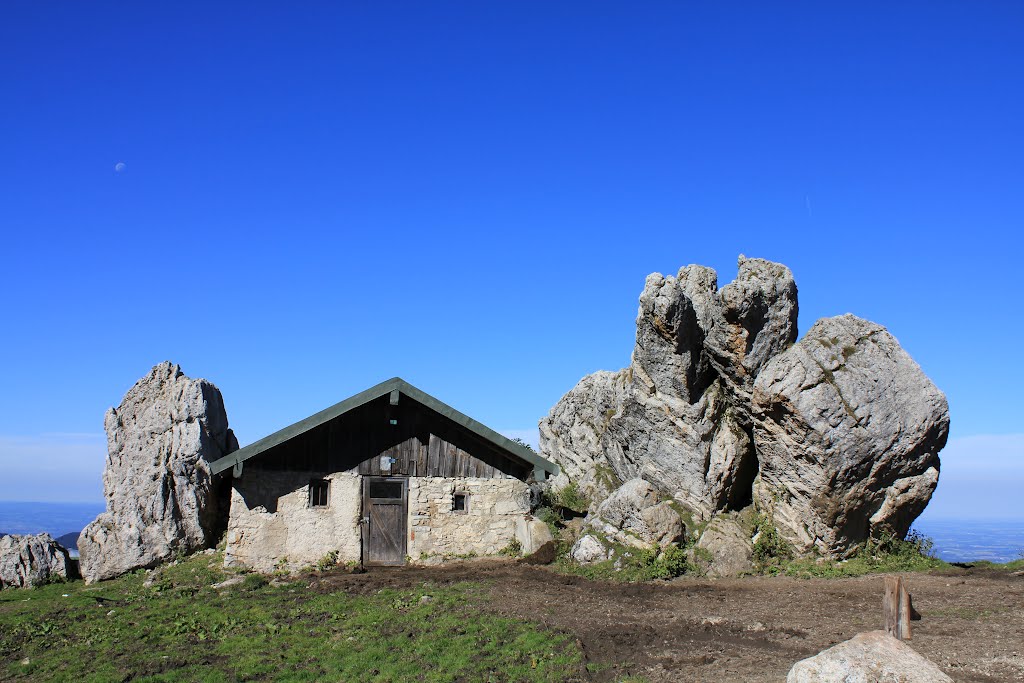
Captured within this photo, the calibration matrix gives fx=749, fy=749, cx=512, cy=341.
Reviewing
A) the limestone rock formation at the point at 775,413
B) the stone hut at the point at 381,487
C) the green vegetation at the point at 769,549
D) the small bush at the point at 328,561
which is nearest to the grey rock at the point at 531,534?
the stone hut at the point at 381,487

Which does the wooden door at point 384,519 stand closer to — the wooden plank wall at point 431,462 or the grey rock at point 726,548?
the wooden plank wall at point 431,462

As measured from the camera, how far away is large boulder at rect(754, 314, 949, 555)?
61.2 ft

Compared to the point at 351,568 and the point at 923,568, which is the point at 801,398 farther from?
the point at 351,568

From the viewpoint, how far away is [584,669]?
11.2 m

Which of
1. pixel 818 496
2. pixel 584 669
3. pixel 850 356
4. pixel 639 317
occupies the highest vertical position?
pixel 639 317

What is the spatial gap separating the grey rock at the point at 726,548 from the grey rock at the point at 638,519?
781 millimetres

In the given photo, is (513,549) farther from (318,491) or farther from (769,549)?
(769,549)

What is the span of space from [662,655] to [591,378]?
18.4 meters

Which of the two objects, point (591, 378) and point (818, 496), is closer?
point (818, 496)

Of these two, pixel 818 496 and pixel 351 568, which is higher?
pixel 818 496

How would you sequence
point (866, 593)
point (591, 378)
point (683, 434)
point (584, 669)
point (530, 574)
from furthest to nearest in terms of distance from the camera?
point (591, 378) < point (683, 434) < point (530, 574) < point (866, 593) < point (584, 669)

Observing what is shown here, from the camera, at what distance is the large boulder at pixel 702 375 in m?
20.4

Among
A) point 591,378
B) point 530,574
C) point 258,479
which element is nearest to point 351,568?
point 258,479

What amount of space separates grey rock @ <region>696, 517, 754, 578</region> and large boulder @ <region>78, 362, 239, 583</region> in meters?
13.7
